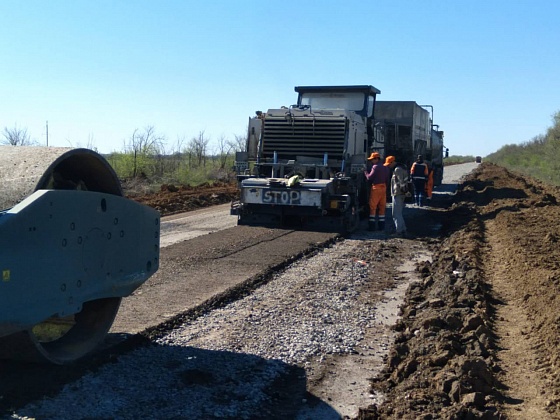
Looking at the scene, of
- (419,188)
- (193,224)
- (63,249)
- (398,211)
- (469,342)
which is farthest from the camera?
(419,188)

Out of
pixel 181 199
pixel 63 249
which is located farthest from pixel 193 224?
pixel 63 249

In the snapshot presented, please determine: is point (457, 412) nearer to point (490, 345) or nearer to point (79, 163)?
point (490, 345)

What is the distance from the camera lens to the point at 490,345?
609 centimetres

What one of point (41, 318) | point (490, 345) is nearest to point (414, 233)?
point (490, 345)

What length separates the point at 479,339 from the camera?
606cm

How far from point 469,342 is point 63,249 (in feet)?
11.6

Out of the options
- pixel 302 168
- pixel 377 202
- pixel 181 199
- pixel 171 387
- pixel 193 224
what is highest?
pixel 302 168

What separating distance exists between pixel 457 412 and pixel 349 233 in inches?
392

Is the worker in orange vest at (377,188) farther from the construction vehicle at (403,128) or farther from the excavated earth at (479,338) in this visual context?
the construction vehicle at (403,128)

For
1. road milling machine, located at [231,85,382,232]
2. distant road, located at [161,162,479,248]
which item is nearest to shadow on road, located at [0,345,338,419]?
distant road, located at [161,162,479,248]

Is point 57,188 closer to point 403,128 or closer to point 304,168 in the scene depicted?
point 304,168

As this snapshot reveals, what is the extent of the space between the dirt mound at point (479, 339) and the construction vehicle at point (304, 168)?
2.84m

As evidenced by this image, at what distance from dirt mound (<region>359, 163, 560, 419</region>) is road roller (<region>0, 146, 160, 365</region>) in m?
1.98

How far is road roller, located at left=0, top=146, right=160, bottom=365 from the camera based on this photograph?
3830mm
